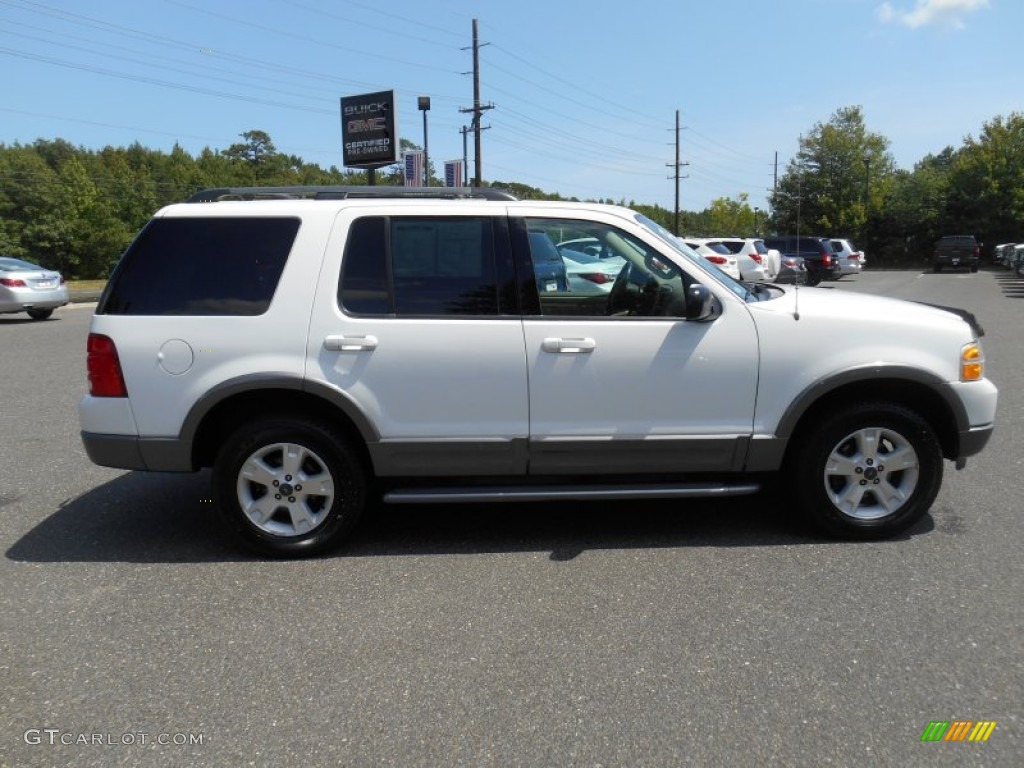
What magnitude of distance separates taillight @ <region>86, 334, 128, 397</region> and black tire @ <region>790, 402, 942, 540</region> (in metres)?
3.64

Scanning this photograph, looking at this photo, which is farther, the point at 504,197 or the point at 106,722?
the point at 504,197

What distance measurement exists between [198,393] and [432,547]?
1.50 meters

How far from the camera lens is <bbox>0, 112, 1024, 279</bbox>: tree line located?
54438mm

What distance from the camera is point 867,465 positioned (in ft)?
14.3

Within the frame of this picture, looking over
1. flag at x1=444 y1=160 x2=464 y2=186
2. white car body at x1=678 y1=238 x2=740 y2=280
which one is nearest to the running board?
white car body at x1=678 y1=238 x2=740 y2=280

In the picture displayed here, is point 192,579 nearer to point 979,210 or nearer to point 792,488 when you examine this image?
point 792,488

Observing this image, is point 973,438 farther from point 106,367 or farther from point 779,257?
point 779,257

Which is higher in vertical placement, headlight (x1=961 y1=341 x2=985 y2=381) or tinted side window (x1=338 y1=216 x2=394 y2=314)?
tinted side window (x1=338 y1=216 x2=394 y2=314)

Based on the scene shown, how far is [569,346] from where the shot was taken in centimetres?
421

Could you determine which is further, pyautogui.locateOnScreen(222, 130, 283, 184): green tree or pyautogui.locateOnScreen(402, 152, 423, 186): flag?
pyautogui.locateOnScreen(222, 130, 283, 184): green tree

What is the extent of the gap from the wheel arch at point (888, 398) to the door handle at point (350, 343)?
2206mm

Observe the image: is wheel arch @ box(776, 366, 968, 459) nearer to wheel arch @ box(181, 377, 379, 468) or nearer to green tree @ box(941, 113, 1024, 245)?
wheel arch @ box(181, 377, 379, 468)

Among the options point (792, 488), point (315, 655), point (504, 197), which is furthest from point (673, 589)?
point (504, 197)
